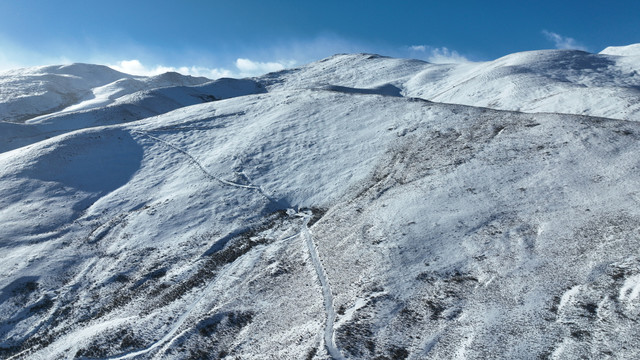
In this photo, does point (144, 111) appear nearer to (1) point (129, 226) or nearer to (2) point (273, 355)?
(1) point (129, 226)

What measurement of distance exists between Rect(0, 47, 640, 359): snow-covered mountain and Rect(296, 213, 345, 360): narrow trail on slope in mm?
75

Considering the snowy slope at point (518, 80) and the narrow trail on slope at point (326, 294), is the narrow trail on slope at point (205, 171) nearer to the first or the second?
the narrow trail on slope at point (326, 294)

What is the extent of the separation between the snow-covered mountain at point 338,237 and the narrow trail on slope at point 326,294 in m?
0.07

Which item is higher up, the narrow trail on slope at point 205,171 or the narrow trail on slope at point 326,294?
the narrow trail on slope at point 205,171

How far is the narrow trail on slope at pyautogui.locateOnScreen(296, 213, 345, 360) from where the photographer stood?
43.3ft

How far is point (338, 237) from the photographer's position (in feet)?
65.7

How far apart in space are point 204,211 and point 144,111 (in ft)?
158

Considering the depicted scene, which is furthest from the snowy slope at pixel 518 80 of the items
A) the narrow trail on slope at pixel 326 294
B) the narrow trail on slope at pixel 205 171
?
the narrow trail on slope at pixel 326 294

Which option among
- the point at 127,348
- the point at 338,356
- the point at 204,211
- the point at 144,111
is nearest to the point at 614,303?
the point at 338,356

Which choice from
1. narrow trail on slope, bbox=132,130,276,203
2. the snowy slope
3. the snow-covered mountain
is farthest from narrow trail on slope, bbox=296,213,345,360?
the snowy slope

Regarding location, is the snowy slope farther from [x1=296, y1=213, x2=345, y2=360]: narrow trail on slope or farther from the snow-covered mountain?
[x1=296, y1=213, x2=345, y2=360]: narrow trail on slope

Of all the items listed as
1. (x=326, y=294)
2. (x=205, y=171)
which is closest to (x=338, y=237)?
(x=326, y=294)

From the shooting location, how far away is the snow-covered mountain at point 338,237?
13406 mm

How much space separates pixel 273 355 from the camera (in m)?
13.8
